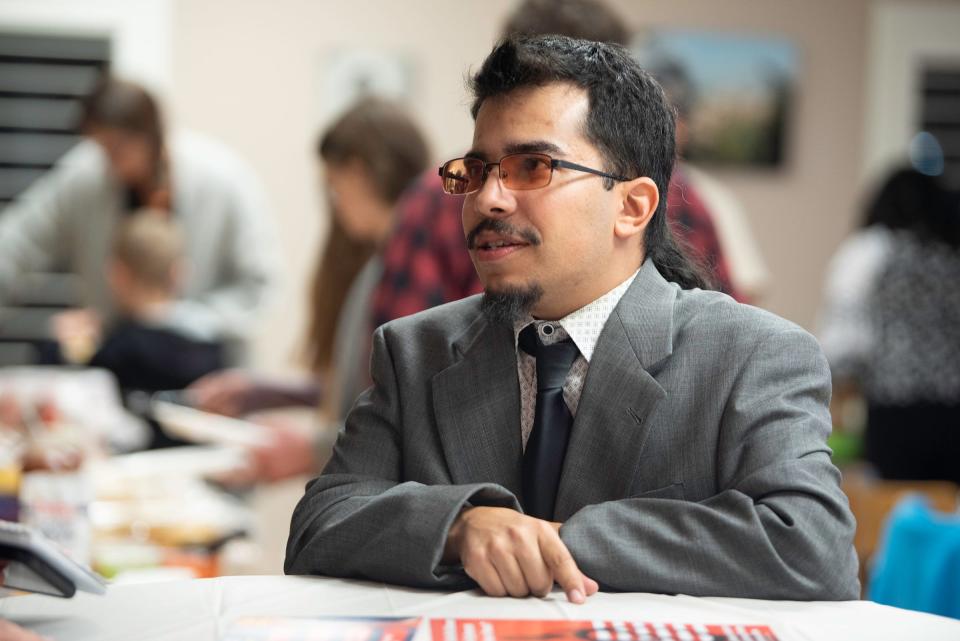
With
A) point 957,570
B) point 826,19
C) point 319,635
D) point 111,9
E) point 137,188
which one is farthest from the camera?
point 826,19

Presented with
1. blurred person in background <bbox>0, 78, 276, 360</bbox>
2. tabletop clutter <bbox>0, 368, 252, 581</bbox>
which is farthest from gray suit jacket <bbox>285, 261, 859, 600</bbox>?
blurred person in background <bbox>0, 78, 276, 360</bbox>

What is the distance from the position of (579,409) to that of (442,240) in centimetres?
93

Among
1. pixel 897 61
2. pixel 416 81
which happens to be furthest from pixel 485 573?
pixel 897 61

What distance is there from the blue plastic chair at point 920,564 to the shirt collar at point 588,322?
1.65 metres

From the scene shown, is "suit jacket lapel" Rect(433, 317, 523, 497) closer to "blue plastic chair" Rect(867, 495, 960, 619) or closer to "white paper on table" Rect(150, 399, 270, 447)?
"white paper on table" Rect(150, 399, 270, 447)

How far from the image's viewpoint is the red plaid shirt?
2.28 m

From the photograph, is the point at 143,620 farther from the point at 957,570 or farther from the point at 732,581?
the point at 957,570

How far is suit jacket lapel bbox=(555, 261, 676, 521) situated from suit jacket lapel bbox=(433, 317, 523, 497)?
82mm

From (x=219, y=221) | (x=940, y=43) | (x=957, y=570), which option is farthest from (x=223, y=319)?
(x=940, y=43)

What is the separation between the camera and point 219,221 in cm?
459

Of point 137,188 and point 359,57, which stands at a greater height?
point 359,57

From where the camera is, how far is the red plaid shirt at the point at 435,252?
2.28 meters

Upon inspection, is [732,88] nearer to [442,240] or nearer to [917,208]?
[917,208]

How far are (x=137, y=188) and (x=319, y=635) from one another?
11.5 ft
